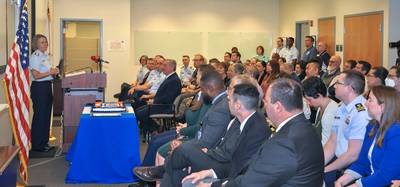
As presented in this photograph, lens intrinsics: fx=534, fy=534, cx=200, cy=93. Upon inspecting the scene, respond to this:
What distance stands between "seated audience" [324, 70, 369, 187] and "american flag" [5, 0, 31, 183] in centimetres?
292

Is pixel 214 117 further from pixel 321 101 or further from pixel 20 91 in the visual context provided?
pixel 20 91

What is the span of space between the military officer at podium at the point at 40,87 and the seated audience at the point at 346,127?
13.0 ft

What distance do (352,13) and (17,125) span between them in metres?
7.27

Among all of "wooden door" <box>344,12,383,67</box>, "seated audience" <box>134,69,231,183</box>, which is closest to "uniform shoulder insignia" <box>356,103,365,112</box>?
"seated audience" <box>134,69,231,183</box>

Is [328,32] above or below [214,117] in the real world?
above

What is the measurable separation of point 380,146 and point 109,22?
31.5ft

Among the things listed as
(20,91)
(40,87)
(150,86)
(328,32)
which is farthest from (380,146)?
(328,32)

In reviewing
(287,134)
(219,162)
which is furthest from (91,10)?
(287,134)

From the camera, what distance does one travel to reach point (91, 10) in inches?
469

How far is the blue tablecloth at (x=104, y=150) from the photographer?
5328mm

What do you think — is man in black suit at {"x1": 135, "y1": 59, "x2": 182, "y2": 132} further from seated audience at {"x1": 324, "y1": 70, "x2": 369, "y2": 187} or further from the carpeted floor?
seated audience at {"x1": 324, "y1": 70, "x2": 369, "y2": 187}

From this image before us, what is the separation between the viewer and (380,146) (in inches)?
122

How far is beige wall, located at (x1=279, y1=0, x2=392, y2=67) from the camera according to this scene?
9393 millimetres

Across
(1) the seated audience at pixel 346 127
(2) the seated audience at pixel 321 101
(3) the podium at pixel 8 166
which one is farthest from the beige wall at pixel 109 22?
(1) the seated audience at pixel 346 127
